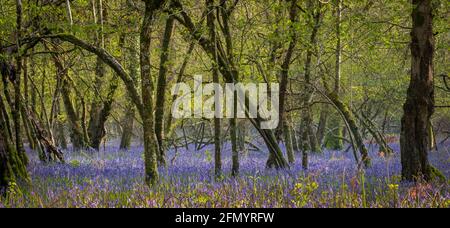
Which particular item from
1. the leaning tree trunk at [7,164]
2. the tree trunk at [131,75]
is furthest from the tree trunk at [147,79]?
the leaning tree trunk at [7,164]

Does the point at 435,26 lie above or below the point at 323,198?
above

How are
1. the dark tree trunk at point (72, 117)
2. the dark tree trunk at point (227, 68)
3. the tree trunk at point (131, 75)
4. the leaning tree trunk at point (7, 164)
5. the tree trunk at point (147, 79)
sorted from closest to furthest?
the leaning tree trunk at point (7, 164) < the tree trunk at point (147, 79) < the dark tree trunk at point (227, 68) < the tree trunk at point (131, 75) < the dark tree trunk at point (72, 117)

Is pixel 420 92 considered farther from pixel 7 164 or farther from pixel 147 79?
pixel 7 164

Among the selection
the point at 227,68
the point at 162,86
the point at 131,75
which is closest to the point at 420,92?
the point at 227,68

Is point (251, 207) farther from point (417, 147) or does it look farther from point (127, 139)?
point (127, 139)

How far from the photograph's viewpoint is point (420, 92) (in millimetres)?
7570

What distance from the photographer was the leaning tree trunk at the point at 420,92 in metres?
7.56

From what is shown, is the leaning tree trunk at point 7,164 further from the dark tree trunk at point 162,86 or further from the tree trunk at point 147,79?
the dark tree trunk at point 162,86

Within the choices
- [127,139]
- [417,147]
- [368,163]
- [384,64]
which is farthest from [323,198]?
[127,139]

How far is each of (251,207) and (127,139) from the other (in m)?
22.0

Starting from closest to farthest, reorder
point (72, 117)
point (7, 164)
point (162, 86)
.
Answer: point (7, 164), point (162, 86), point (72, 117)

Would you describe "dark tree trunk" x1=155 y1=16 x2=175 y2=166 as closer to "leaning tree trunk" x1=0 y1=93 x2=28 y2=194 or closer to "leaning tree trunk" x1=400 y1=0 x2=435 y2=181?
"leaning tree trunk" x1=0 y1=93 x2=28 y2=194

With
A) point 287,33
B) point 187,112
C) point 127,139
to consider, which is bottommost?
point 127,139
